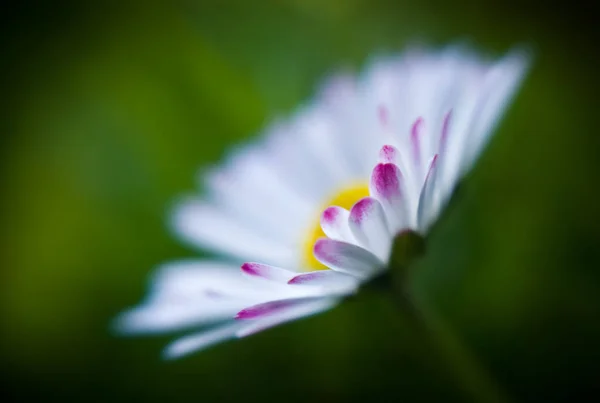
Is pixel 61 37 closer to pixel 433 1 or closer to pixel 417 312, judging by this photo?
pixel 433 1

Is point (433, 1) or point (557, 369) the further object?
point (433, 1)

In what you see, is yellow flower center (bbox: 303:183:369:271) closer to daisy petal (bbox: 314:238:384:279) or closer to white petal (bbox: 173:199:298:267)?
white petal (bbox: 173:199:298:267)

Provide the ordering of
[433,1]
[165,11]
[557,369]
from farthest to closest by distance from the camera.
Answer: [165,11], [433,1], [557,369]

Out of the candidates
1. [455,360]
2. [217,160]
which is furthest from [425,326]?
[217,160]

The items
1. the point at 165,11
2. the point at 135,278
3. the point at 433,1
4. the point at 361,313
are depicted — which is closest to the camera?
the point at 361,313

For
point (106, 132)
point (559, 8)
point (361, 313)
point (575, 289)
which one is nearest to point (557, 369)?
point (575, 289)
